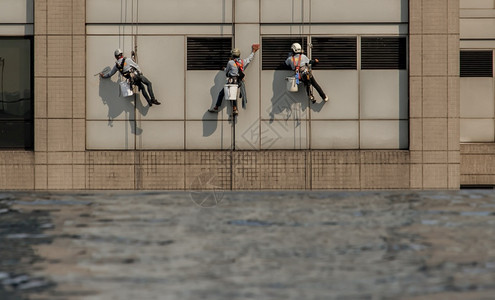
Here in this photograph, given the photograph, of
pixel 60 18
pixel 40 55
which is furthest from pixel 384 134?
pixel 40 55

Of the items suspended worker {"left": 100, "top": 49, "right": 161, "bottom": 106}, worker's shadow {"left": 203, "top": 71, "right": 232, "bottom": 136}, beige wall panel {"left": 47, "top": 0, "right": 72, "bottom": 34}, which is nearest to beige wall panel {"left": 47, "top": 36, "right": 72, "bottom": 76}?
beige wall panel {"left": 47, "top": 0, "right": 72, "bottom": 34}

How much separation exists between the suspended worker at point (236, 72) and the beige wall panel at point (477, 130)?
6688 mm

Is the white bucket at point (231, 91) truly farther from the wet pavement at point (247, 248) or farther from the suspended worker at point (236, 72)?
the wet pavement at point (247, 248)

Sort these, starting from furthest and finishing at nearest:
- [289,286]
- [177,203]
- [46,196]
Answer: [46,196] → [177,203] → [289,286]

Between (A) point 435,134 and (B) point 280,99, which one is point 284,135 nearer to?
(B) point 280,99

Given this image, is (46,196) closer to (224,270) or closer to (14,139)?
(14,139)

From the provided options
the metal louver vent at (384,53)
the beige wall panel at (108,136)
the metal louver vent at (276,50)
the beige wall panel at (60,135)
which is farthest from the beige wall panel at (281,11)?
the beige wall panel at (60,135)

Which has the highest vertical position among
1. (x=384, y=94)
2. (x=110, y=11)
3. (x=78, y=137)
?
(x=110, y=11)

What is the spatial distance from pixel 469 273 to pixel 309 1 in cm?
1714

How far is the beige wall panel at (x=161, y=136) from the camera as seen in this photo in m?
28.1

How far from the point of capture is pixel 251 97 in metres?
28.0

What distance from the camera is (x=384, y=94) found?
2811 cm

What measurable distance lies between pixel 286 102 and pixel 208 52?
2.44 metres

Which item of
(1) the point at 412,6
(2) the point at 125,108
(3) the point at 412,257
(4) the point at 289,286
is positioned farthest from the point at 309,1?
(4) the point at 289,286
